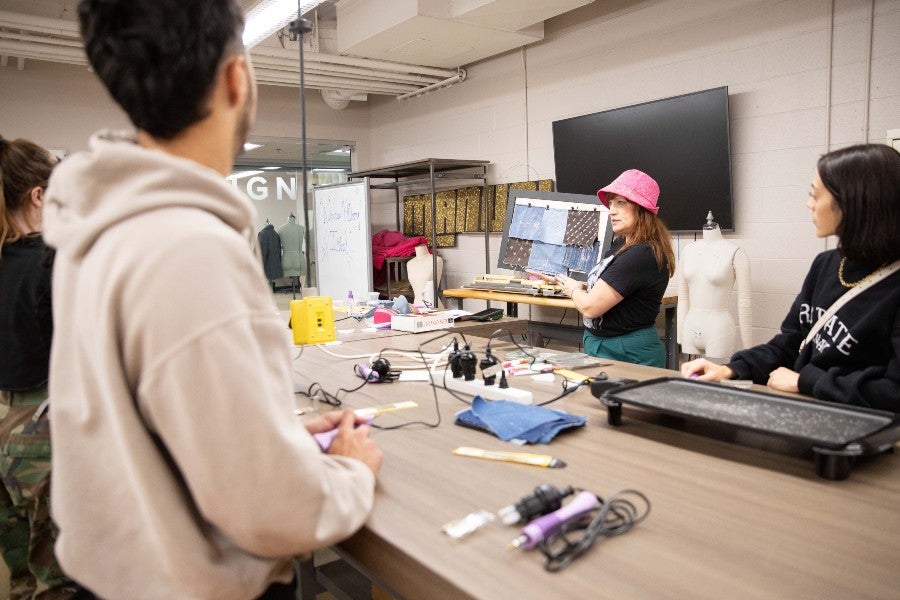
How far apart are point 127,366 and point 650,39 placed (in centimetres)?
411

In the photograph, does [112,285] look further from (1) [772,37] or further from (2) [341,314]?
(1) [772,37]

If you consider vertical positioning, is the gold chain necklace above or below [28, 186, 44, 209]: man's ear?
below

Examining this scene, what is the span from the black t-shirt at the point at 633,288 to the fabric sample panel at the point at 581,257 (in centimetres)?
131

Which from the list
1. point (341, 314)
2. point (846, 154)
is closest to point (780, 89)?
point (846, 154)

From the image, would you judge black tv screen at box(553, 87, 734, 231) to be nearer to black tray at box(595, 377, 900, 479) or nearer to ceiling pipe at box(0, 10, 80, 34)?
black tray at box(595, 377, 900, 479)

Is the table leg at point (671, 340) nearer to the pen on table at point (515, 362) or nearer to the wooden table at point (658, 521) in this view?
the pen on table at point (515, 362)

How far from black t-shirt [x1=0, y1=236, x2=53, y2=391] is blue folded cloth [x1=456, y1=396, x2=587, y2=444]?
108cm

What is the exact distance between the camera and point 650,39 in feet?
13.3

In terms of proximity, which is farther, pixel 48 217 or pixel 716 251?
pixel 716 251

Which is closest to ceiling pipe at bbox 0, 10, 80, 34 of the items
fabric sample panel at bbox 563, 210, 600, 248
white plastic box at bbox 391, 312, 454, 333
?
white plastic box at bbox 391, 312, 454, 333

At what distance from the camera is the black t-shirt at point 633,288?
2430 millimetres

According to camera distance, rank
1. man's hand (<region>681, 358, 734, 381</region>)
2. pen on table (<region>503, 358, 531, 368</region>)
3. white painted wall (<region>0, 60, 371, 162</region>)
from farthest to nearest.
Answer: white painted wall (<region>0, 60, 371, 162</region>), pen on table (<region>503, 358, 531, 368</region>), man's hand (<region>681, 358, 734, 381</region>)

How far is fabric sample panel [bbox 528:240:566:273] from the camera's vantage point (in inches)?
164

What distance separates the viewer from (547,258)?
424 centimetres
